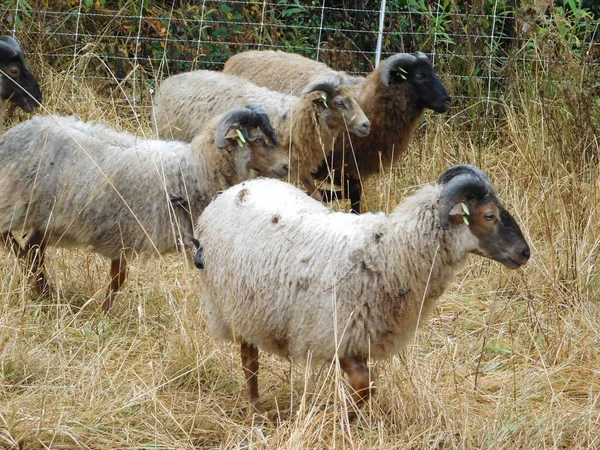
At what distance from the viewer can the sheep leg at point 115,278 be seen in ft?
21.1

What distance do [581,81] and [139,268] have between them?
3363 millimetres

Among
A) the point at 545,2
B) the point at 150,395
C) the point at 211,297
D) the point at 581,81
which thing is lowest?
the point at 150,395

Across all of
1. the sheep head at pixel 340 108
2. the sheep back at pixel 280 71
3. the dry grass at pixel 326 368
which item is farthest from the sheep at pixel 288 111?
the dry grass at pixel 326 368

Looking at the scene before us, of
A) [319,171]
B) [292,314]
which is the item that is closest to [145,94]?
[319,171]

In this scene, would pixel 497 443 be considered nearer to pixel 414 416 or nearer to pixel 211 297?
pixel 414 416

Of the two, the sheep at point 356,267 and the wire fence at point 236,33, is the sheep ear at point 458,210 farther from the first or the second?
the wire fence at point 236,33

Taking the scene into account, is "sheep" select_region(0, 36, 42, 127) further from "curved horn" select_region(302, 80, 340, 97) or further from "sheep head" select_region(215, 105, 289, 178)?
"sheep head" select_region(215, 105, 289, 178)

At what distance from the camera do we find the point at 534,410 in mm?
5000

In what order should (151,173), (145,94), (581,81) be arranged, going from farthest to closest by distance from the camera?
1. (145,94)
2. (581,81)
3. (151,173)

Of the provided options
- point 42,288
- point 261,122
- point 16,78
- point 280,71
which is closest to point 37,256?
point 42,288

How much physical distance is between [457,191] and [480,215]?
189 mm

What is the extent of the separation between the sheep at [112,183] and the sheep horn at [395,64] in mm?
2469

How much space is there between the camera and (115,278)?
6.53 m

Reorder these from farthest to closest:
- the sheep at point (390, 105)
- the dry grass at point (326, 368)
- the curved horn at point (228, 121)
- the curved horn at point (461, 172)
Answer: the sheep at point (390, 105)
the curved horn at point (228, 121)
the curved horn at point (461, 172)
the dry grass at point (326, 368)
